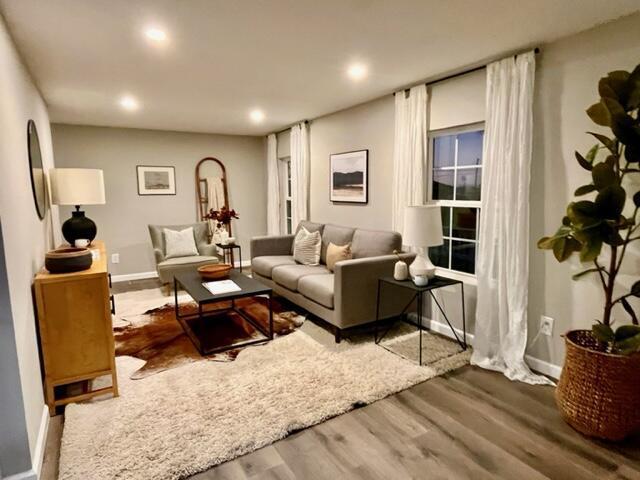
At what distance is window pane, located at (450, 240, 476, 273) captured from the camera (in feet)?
10.8

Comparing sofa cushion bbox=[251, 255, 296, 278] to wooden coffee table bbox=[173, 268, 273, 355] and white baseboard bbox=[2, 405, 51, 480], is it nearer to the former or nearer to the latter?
wooden coffee table bbox=[173, 268, 273, 355]

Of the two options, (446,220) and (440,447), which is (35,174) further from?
(446,220)

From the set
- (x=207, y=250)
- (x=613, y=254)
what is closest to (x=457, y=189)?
(x=613, y=254)

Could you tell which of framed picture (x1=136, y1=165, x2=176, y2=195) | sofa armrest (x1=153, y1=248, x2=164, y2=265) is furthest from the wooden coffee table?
framed picture (x1=136, y1=165, x2=176, y2=195)

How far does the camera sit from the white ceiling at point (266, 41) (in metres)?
1.99

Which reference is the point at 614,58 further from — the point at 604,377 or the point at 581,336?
the point at 604,377

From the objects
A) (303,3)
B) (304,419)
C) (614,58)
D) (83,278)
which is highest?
(303,3)

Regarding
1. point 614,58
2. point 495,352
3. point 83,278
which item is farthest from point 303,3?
point 495,352

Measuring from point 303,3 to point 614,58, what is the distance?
183 centimetres

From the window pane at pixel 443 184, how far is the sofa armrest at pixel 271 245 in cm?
215

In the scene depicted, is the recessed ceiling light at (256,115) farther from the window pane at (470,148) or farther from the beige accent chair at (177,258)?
the window pane at (470,148)

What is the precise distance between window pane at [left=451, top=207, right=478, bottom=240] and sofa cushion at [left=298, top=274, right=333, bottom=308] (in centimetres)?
123

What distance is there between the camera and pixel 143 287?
5195mm

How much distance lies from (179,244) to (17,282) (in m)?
3.40
